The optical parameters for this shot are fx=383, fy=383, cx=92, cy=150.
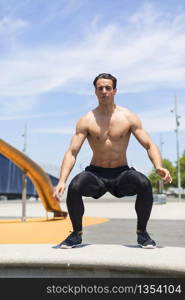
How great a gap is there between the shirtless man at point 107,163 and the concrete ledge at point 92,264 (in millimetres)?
563

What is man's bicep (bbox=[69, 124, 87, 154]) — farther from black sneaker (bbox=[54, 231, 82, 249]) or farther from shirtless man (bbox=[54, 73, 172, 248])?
black sneaker (bbox=[54, 231, 82, 249])

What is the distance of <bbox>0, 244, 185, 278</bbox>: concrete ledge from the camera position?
9.15 ft

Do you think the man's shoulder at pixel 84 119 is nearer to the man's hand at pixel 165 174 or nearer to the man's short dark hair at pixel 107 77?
the man's short dark hair at pixel 107 77

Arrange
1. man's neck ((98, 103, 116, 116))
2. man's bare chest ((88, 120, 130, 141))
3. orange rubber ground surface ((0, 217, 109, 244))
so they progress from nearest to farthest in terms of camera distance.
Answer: man's bare chest ((88, 120, 130, 141)) → man's neck ((98, 103, 116, 116)) → orange rubber ground surface ((0, 217, 109, 244))

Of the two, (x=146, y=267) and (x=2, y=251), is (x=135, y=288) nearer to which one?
(x=146, y=267)

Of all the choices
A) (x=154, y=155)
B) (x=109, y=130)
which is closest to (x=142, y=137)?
(x=154, y=155)

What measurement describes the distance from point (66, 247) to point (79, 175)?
70 cm

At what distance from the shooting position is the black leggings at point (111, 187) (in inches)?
144

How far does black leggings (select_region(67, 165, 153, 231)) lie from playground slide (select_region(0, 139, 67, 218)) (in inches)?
320

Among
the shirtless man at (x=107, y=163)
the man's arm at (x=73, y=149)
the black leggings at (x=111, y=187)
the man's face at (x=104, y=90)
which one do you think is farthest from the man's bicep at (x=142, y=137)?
the man's arm at (x=73, y=149)

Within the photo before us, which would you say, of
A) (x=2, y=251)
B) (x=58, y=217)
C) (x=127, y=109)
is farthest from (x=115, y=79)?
(x=58, y=217)

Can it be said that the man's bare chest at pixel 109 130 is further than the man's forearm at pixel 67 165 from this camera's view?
Yes

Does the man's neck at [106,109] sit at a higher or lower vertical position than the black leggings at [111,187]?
higher


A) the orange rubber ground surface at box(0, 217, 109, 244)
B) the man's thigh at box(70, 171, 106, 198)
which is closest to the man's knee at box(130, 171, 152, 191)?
the man's thigh at box(70, 171, 106, 198)
